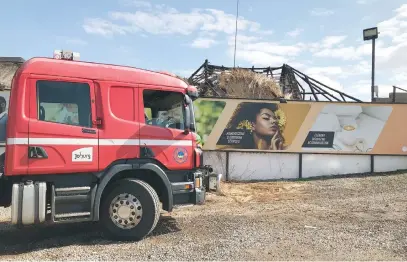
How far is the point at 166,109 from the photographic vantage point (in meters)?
7.15

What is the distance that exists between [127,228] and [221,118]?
25.9ft

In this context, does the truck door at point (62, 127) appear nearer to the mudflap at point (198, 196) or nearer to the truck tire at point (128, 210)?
the truck tire at point (128, 210)

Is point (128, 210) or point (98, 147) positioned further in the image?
point (128, 210)

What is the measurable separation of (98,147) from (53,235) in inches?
83.7

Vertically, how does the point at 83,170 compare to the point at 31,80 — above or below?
below

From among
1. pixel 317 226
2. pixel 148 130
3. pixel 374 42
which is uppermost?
pixel 374 42

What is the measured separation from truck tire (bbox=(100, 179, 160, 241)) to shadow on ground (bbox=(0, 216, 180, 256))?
0.32m

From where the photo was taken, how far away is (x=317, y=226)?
7.54m

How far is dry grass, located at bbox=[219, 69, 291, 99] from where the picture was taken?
17844 millimetres

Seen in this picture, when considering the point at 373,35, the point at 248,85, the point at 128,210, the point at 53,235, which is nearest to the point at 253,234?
the point at 128,210

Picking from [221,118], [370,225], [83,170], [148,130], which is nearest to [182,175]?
[148,130]

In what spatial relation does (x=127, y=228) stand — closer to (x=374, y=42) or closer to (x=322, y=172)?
(x=322, y=172)

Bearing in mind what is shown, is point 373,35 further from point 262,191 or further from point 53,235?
point 53,235

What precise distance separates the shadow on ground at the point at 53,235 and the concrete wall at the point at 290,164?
5887 mm
